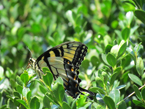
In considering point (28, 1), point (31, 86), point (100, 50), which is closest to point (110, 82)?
point (100, 50)

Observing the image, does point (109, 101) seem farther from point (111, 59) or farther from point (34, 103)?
point (34, 103)

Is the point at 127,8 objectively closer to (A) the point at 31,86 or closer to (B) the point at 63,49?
(B) the point at 63,49

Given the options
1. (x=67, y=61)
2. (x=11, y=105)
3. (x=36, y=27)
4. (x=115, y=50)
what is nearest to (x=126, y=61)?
(x=115, y=50)

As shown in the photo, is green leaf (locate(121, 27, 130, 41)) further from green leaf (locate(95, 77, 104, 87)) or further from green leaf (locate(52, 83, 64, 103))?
green leaf (locate(52, 83, 64, 103))

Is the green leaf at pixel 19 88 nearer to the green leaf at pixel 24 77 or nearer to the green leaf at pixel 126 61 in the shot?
the green leaf at pixel 24 77

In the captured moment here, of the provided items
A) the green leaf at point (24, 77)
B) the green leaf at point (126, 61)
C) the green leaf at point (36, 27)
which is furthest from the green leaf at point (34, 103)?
the green leaf at point (36, 27)

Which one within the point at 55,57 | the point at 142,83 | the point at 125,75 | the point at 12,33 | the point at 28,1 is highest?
the point at 28,1

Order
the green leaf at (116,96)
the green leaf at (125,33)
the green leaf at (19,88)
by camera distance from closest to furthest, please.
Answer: the green leaf at (116,96), the green leaf at (19,88), the green leaf at (125,33)
